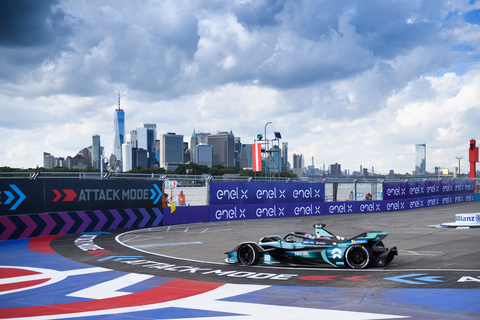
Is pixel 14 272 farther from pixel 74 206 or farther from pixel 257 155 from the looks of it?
pixel 257 155

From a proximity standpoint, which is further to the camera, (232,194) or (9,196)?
(232,194)

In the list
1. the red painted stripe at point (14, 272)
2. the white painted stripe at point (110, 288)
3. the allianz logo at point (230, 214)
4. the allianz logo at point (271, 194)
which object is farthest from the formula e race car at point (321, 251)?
the allianz logo at point (271, 194)

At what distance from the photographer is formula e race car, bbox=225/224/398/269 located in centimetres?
988

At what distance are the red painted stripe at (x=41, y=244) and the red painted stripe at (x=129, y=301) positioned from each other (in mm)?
7034

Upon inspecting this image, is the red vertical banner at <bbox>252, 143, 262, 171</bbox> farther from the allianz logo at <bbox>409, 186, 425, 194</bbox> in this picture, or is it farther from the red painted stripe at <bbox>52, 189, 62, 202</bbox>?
the red painted stripe at <bbox>52, 189, 62, 202</bbox>

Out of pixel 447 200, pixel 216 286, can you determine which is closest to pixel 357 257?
pixel 216 286

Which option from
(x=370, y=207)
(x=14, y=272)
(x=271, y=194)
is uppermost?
(x=271, y=194)

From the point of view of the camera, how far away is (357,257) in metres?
9.95

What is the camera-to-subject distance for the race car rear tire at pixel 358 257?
9781mm

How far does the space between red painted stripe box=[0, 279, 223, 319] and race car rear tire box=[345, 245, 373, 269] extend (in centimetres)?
337

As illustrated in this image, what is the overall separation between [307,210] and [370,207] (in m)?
7.08

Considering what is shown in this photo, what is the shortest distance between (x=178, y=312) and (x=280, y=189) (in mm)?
22957

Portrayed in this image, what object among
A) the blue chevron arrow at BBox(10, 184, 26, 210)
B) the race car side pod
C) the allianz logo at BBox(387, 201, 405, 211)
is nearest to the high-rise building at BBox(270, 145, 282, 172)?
the allianz logo at BBox(387, 201, 405, 211)

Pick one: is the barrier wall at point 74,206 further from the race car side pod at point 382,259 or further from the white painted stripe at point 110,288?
the race car side pod at point 382,259
